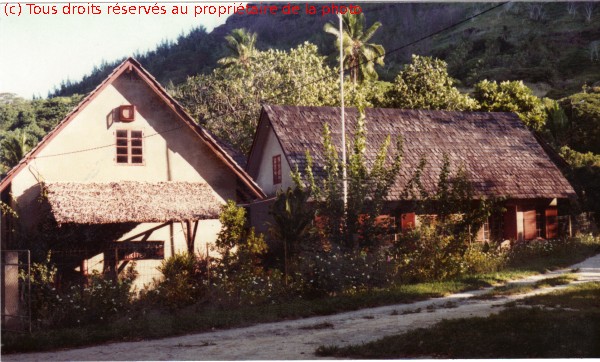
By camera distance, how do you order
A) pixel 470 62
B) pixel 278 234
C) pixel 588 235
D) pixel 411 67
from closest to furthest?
pixel 278 234 → pixel 588 235 → pixel 411 67 → pixel 470 62

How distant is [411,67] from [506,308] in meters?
31.1

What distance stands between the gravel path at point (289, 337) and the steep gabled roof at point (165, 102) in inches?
323

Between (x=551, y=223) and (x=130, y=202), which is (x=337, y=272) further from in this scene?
(x=551, y=223)

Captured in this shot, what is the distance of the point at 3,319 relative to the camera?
15180 millimetres

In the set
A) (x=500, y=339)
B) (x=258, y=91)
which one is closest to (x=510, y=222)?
(x=258, y=91)

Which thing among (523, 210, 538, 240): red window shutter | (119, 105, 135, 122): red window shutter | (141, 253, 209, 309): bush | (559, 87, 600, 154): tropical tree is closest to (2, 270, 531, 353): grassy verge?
(141, 253, 209, 309): bush

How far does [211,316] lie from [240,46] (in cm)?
4451

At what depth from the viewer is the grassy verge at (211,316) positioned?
13.8 metres

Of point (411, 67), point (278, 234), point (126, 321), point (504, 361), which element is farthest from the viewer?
point (411, 67)

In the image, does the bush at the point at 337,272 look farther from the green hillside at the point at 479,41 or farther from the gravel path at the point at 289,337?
the green hillside at the point at 479,41

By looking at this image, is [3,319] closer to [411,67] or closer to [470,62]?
[411,67]

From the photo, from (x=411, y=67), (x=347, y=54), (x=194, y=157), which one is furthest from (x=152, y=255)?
(x=347, y=54)

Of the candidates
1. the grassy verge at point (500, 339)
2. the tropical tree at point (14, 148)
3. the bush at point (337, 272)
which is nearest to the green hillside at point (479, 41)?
the tropical tree at point (14, 148)

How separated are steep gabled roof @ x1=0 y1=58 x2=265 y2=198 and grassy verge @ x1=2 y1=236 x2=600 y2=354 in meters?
6.60
